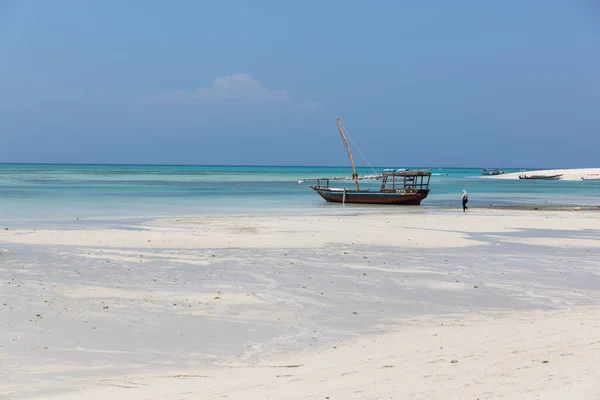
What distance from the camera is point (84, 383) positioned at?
303 inches

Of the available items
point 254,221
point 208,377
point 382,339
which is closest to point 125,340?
point 208,377

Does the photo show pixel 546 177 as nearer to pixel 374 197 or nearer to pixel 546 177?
pixel 546 177

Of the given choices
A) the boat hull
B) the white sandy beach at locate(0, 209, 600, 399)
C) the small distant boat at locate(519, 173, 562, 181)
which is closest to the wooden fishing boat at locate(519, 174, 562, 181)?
the small distant boat at locate(519, 173, 562, 181)

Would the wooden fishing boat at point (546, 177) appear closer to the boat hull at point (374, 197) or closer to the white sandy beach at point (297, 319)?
the boat hull at point (374, 197)

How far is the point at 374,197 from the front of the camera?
48719 millimetres

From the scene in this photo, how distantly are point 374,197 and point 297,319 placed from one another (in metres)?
37.9

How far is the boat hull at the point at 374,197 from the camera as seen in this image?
1869 inches

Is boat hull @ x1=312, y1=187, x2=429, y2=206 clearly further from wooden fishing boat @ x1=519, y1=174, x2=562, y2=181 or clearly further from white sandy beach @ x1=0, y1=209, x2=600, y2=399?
wooden fishing boat @ x1=519, y1=174, x2=562, y2=181

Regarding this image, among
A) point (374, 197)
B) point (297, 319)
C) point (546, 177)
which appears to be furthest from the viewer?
point (546, 177)

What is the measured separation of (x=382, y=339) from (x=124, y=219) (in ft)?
80.8

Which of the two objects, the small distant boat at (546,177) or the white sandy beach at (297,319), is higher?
the white sandy beach at (297,319)

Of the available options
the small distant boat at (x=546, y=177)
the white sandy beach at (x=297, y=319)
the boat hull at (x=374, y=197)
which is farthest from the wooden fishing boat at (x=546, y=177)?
the white sandy beach at (x=297, y=319)

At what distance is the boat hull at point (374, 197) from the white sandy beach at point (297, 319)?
25209 mm

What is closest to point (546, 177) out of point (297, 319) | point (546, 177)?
point (546, 177)
